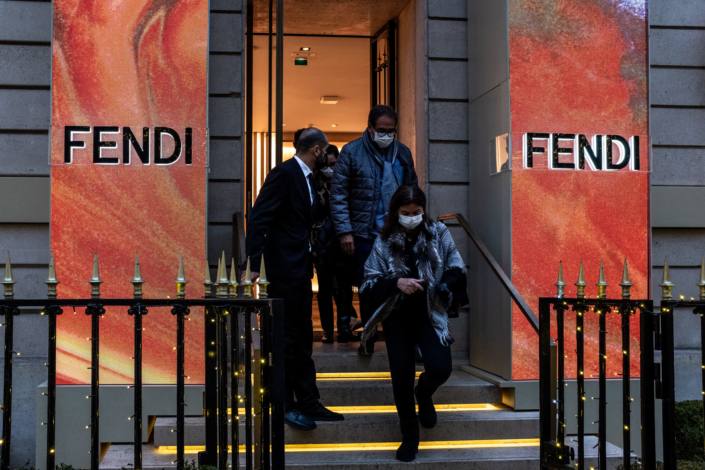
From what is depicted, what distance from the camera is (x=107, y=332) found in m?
5.37

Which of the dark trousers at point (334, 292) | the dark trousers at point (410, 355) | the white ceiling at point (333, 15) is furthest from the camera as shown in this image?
the white ceiling at point (333, 15)

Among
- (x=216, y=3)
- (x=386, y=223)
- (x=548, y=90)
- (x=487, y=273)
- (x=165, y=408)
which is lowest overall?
(x=165, y=408)

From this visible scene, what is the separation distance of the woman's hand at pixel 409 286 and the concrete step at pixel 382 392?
1283 mm

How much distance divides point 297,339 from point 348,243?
39.7 inches

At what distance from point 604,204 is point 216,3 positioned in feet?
12.5

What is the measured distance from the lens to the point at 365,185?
5516 mm

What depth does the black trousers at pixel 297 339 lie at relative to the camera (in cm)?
463

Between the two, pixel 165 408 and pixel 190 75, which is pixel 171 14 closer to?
pixel 190 75

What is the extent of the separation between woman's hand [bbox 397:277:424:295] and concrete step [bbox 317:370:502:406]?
1283 millimetres

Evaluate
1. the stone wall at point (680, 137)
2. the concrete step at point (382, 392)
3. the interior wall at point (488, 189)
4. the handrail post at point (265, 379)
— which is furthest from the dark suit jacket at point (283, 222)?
the stone wall at point (680, 137)

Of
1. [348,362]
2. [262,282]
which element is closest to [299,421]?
[348,362]

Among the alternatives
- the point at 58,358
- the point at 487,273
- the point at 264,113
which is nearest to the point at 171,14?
the point at 58,358

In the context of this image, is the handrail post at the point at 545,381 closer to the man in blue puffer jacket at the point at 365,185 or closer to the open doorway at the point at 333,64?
the man in blue puffer jacket at the point at 365,185

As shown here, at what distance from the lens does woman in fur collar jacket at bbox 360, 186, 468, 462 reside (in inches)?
175
